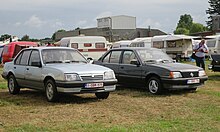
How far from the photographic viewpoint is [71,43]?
26.9 metres

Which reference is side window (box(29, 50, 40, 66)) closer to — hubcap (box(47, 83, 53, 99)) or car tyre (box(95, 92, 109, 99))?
hubcap (box(47, 83, 53, 99))

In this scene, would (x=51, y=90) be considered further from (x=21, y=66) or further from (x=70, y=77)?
(x=21, y=66)

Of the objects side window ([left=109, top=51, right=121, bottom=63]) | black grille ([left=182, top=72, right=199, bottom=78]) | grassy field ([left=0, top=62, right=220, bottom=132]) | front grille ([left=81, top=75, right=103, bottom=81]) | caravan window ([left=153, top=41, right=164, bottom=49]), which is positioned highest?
caravan window ([left=153, top=41, right=164, bottom=49])

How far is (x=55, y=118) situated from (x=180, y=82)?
425 cm

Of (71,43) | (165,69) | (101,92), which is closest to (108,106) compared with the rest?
(101,92)

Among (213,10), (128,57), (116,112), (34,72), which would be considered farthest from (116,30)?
(116,112)

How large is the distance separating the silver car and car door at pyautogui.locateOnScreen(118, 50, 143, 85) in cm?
164

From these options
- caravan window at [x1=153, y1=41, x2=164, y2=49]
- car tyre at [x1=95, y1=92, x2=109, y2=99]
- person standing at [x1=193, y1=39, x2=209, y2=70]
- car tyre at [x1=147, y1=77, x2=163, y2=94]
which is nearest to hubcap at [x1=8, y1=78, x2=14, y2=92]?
car tyre at [x1=95, y1=92, x2=109, y2=99]

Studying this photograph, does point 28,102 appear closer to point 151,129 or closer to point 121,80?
point 121,80

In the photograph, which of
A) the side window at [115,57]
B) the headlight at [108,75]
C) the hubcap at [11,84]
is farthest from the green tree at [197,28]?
the headlight at [108,75]

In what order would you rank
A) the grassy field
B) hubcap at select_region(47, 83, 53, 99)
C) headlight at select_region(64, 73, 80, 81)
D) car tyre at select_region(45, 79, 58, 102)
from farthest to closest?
hubcap at select_region(47, 83, 53, 99)
car tyre at select_region(45, 79, 58, 102)
headlight at select_region(64, 73, 80, 81)
the grassy field

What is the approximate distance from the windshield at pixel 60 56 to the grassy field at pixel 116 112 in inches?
41.5

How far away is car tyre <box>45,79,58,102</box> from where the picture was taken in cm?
896

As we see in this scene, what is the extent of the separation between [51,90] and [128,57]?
330 cm
